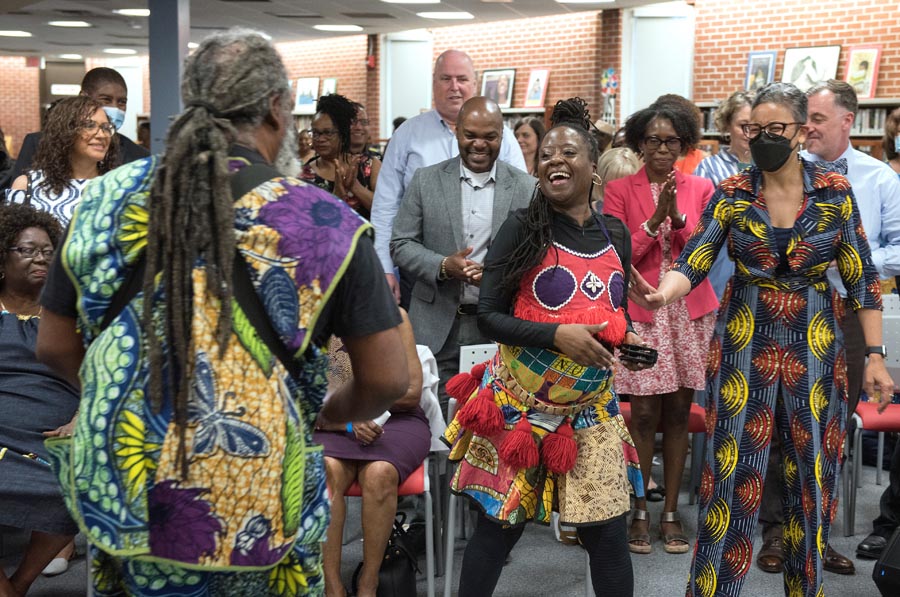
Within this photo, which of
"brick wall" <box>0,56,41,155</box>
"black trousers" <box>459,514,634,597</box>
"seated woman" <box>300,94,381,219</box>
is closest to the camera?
"black trousers" <box>459,514,634,597</box>

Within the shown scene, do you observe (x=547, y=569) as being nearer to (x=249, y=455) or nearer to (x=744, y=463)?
(x=744, y=463)

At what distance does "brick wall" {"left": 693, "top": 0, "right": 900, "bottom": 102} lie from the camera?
9.70m

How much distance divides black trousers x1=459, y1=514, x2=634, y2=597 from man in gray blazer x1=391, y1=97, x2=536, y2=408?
3.45 feet

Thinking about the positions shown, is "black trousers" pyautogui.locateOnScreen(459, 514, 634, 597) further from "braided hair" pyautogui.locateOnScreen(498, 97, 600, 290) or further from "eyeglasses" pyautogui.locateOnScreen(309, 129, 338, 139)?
"eyeglasses" pyautogui.locateOnScreen(309, 129, 338, 139)

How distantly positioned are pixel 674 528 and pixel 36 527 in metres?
2.41

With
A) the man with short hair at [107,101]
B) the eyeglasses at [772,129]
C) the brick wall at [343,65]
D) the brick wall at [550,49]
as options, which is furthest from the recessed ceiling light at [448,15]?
the eyeglasses at [772,129]

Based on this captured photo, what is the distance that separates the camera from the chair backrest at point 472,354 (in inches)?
142

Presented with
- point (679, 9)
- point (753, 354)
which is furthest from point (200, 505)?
point (679, 9)

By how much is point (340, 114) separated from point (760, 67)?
679 cm

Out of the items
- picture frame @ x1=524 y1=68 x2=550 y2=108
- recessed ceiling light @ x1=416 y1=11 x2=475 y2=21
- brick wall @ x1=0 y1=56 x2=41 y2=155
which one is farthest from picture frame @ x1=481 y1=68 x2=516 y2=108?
brick wall @ x1=0 y1=56 x2=41 y2=155

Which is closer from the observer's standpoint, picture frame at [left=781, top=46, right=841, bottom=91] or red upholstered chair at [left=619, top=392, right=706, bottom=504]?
red upholstered chair at [left=619, top=392, right=706, bottom=504]

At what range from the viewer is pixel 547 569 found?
388cm

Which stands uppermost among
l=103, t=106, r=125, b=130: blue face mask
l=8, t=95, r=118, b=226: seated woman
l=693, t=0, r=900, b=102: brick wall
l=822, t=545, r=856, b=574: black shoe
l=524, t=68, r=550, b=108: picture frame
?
l=693, t=0, r=900, b=102: brick wall

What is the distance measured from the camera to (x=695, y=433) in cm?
448
